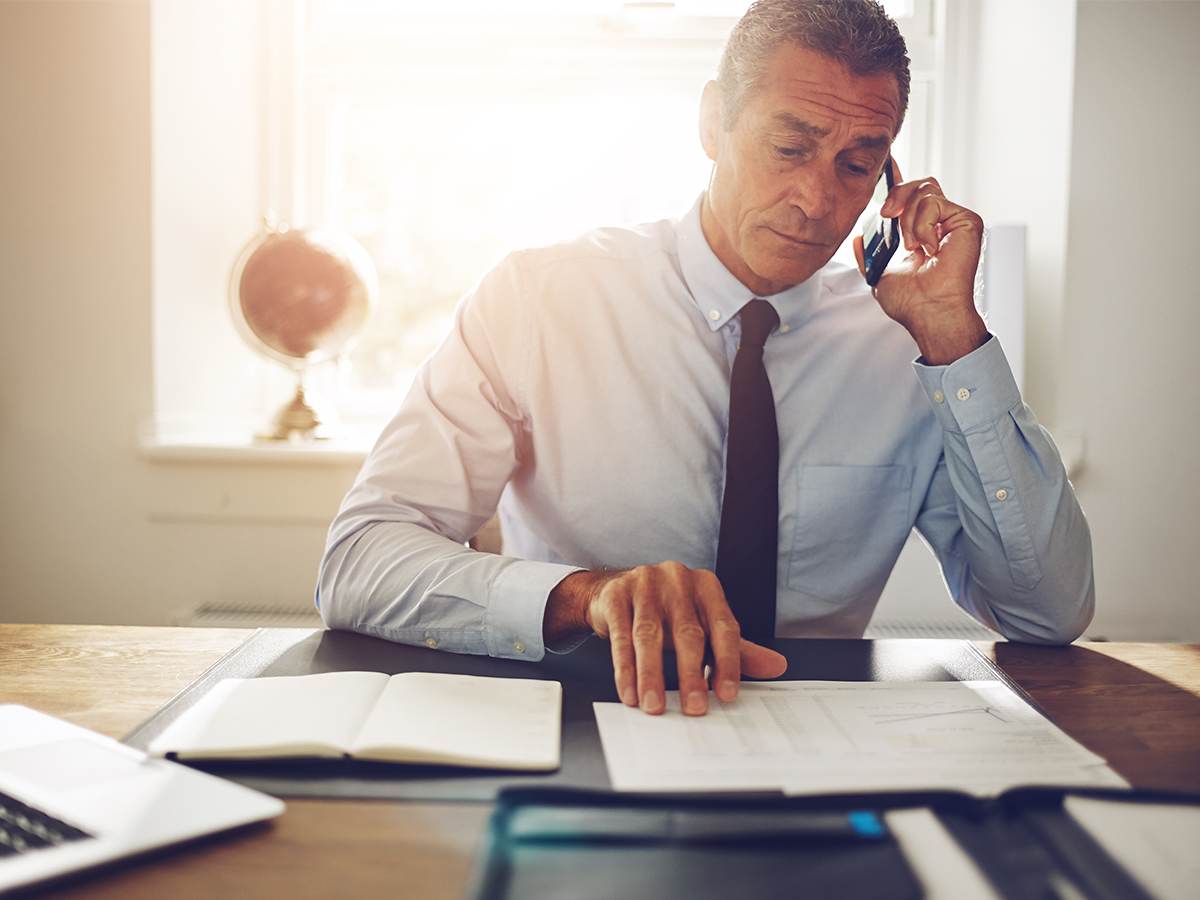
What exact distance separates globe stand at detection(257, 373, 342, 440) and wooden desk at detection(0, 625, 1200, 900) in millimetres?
1061

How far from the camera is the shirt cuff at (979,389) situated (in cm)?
99

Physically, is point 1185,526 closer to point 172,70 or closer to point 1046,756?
point 1046,756

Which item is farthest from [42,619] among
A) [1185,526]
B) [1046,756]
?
[1185,526]

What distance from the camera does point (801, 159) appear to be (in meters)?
1.07

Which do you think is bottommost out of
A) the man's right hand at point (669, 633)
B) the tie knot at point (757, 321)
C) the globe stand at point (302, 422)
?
the man's right hand at point (669, 633)

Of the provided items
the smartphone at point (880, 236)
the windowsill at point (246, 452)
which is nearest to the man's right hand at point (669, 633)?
the smartphone at point (880, 236)

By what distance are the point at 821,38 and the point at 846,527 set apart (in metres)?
0.63

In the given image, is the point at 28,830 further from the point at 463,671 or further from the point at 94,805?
the point at 463,671

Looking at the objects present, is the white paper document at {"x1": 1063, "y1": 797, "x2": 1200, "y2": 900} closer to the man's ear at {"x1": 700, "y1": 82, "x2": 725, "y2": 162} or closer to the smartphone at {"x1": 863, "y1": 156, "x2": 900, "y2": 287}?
the smartphone at {"x1": 863, "y1": 156, "x2": 900, "y2": 287}

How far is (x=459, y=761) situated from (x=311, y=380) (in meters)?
1.83

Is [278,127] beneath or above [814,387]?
above

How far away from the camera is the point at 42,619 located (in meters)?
1.94

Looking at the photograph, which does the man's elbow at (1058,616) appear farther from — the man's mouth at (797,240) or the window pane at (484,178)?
the window pane at (484,178)

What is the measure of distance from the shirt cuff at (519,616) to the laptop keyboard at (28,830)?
398mm
